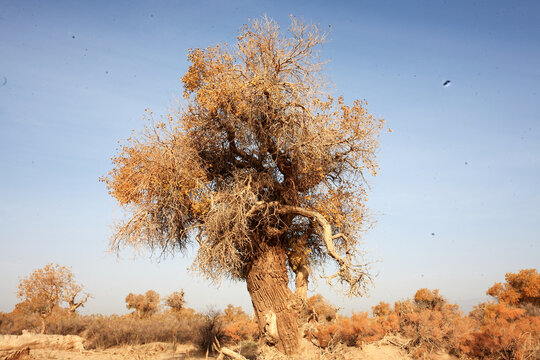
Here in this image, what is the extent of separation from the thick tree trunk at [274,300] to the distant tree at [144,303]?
85.5 ft

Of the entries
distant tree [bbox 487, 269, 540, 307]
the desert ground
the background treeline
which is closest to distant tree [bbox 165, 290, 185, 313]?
the background treeline

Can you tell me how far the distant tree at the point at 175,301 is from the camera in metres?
32.7

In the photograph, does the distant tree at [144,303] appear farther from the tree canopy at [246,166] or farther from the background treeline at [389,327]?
the tree canopy at [246,166]

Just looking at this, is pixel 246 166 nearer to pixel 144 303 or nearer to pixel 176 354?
pixel 176 354

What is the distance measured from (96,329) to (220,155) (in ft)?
48.3

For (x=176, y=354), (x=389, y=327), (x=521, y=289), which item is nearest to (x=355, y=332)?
(x=389, y=327)

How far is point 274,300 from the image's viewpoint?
12.0 metres

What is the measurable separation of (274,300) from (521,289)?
23.7m

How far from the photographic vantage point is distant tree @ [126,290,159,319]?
3585cm

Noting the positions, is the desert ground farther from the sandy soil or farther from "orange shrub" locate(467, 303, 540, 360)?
"orange shrub" locate(467, 303, 540, 360)

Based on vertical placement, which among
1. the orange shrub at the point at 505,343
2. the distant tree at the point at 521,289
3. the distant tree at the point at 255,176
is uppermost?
the distant tree at the point at 255,176

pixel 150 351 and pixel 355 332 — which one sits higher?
pixel 355 332

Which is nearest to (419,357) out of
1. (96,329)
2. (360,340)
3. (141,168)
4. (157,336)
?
(360,340)

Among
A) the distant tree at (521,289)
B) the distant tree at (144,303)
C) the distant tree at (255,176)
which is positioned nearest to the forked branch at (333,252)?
the distant tree at (255,176)
